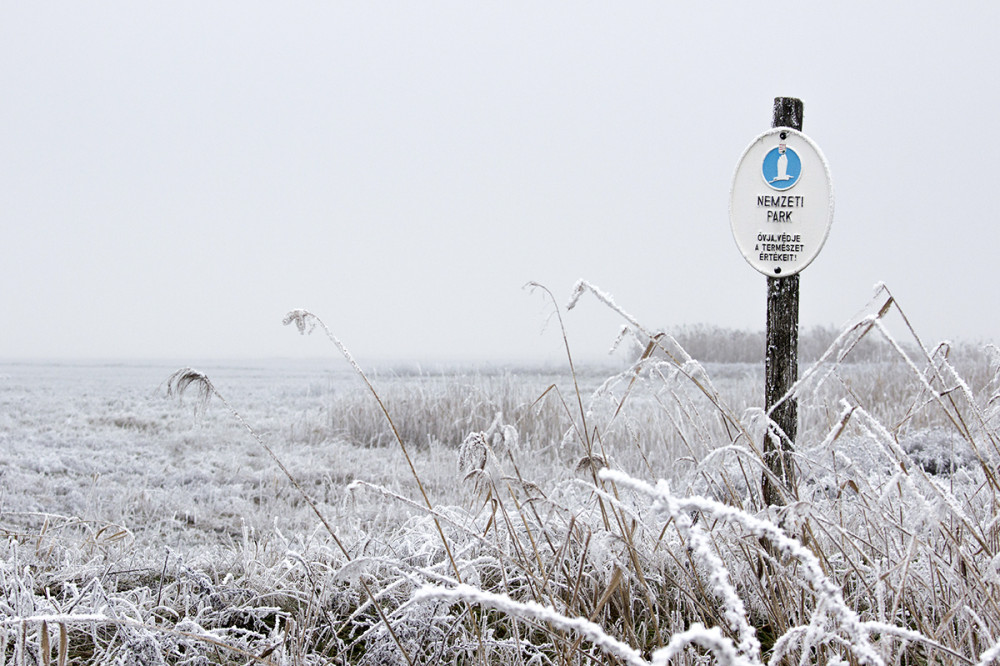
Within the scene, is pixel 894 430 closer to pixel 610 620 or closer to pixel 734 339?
pixel 610 620

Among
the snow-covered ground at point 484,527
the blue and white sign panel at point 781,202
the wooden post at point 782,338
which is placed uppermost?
the blue and white sign panel at point 781,202

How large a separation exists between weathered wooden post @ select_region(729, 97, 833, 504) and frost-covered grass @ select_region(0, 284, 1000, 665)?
0.36 metres

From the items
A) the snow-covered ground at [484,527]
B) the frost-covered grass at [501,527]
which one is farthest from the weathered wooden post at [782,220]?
the frost-covered grass at [501,527]

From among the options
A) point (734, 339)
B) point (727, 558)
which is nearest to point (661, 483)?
point (727, 558)

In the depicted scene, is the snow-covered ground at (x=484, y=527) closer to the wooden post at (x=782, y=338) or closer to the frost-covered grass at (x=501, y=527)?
the frost-covered grass at (x=501, y=527)

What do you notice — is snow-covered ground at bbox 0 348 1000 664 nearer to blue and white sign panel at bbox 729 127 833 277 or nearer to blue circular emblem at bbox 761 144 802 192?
blue and white sign panel at bbox 729 127 833 277

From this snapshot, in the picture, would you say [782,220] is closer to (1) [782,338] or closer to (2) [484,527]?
(1) [782,338]

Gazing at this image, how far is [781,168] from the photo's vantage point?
310 cm

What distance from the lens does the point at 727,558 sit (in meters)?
2.25

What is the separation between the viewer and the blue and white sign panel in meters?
3.07

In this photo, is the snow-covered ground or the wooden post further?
the wooden post

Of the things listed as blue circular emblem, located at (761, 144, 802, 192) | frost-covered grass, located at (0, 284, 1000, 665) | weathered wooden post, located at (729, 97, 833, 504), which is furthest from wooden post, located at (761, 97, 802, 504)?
frost-covered grass, located at (0, 284, 1000, 665)

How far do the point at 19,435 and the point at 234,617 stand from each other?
669 cm

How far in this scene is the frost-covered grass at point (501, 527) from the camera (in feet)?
4.83
